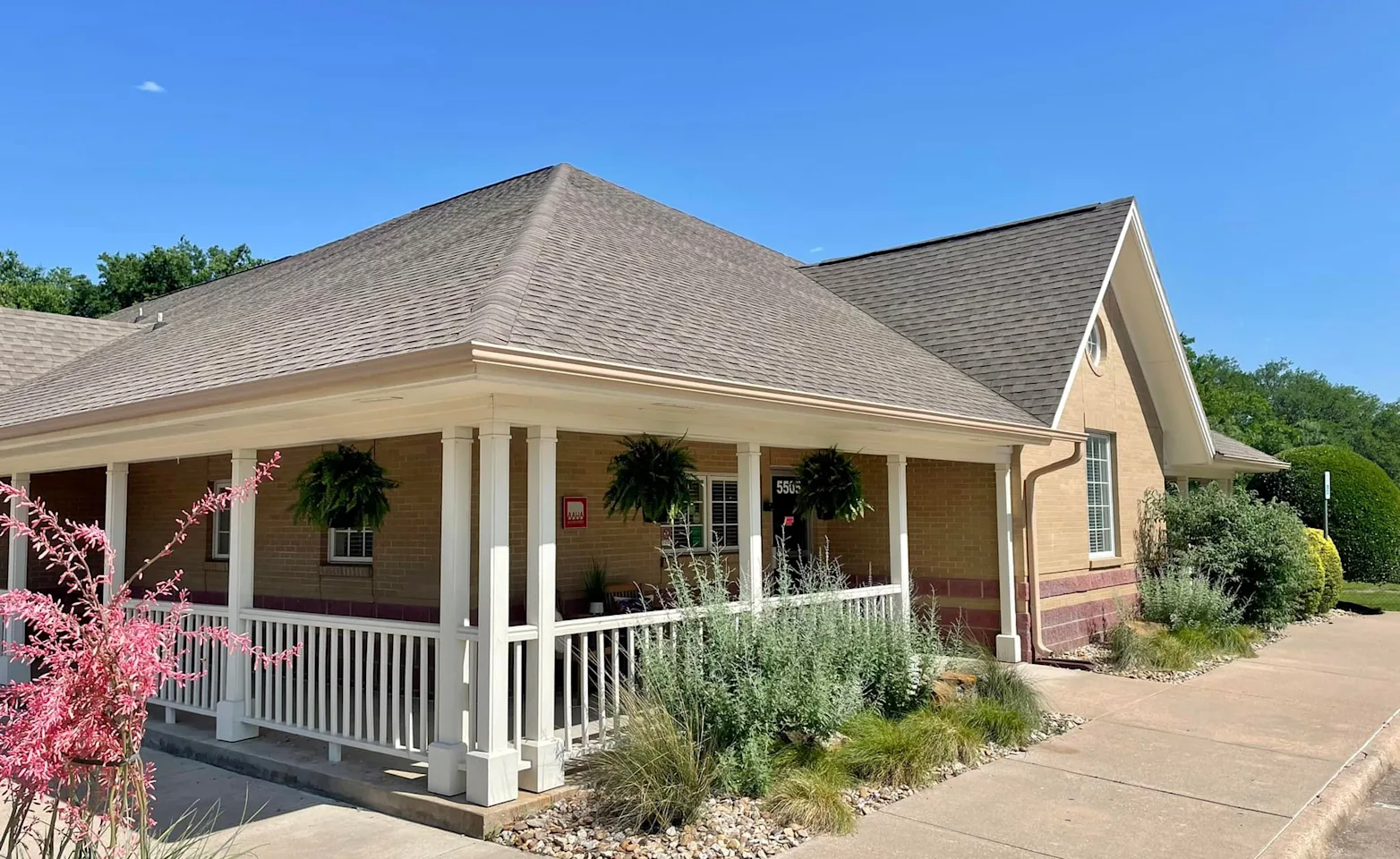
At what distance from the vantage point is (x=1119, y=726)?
8531 mm

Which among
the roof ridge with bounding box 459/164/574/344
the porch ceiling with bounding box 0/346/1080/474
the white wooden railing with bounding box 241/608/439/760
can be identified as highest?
the roof ridge with bounding box 459/164/574/344

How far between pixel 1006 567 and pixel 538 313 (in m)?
7.35

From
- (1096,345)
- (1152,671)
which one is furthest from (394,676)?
(1096,345)

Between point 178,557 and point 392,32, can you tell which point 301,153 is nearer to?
point 392,32

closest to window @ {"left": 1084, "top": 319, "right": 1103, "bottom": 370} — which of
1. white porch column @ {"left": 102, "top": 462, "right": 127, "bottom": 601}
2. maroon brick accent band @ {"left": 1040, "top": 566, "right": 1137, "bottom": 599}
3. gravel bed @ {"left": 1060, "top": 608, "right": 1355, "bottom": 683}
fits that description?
maroon brick accent band @ {"left": 1040, "top": 566, "right": 1137, "bottom": 599}

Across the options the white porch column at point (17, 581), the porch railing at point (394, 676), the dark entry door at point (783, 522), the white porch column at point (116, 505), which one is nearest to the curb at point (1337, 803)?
the porch railing at point (394, 676)

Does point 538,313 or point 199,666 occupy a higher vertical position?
point 538,313

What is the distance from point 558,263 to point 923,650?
488cm

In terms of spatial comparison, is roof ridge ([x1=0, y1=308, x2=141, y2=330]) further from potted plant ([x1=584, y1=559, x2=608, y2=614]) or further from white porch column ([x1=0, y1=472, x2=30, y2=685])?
potted plant ([x1=584, y1=559, x2=608, y2=614])

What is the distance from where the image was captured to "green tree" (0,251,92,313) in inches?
1518

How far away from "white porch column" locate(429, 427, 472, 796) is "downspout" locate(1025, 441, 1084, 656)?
7696mm

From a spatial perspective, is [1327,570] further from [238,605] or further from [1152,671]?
[238,605]

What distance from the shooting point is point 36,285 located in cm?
4047

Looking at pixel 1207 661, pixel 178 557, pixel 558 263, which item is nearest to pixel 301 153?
pixel 178 557
